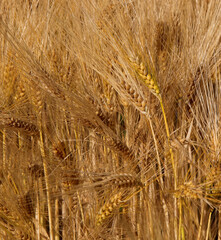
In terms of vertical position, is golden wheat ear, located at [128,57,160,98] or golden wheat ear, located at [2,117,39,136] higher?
golden wheat ear, located at [128,57,160,98]

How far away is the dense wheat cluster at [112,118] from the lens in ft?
2.68

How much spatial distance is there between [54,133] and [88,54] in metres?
0.26

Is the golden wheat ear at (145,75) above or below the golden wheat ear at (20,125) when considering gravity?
above

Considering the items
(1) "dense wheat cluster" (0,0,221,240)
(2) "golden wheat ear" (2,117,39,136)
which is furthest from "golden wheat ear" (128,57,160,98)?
(2) "golden wheat ear" (2,117,39,136)

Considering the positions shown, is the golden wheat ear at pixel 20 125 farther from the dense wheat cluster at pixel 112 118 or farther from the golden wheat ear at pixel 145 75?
the golden wheat ear at pixel 145 75

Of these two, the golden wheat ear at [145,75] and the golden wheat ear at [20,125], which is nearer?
the golden wheat ear at [145,75]

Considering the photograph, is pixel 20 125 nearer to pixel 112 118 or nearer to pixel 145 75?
pixel 112 118

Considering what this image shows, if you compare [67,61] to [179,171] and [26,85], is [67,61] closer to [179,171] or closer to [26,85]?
[26,85]

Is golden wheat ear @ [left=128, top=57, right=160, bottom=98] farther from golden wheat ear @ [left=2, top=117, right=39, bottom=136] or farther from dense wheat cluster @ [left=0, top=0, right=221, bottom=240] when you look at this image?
golden wheat ear @ [left=2, top=117, right=39, bottom=136]

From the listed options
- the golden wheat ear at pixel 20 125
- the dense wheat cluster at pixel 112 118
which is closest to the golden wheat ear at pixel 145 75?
the dense wheat cluster at pixel 112 118

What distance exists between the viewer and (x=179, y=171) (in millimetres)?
A: 871

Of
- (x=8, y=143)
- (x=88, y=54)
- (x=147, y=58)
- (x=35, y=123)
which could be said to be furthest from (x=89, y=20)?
(x=8, y=143)

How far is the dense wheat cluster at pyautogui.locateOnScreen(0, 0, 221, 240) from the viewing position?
0.82 m

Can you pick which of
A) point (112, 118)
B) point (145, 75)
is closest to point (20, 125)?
point (112, 118)
